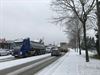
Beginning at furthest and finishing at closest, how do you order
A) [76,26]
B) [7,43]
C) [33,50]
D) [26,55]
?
[7,43], [76,26], [33,50], [26,55]

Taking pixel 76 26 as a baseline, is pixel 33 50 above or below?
below

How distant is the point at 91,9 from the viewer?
31.0m

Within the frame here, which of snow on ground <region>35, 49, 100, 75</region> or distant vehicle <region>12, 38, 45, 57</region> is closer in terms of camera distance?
snow on ground <region>35, 49, 100, 75</region>

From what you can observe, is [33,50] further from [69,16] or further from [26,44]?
[69,16]

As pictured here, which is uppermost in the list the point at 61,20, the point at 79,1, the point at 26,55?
the point at 79,1

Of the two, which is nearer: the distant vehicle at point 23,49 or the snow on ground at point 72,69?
the snow on ground at point 72,69

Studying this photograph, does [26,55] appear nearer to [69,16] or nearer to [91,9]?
[69,16]

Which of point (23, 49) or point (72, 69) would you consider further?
point (23, 49)

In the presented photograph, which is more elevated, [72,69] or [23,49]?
[23,49]

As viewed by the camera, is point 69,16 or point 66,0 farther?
point 69,16

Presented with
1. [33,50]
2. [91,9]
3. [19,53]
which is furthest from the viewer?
[33,50]

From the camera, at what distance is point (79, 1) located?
32.7 m

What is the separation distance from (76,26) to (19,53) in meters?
19.1

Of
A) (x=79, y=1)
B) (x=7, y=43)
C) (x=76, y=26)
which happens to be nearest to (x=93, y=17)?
(x=79, y=1)
